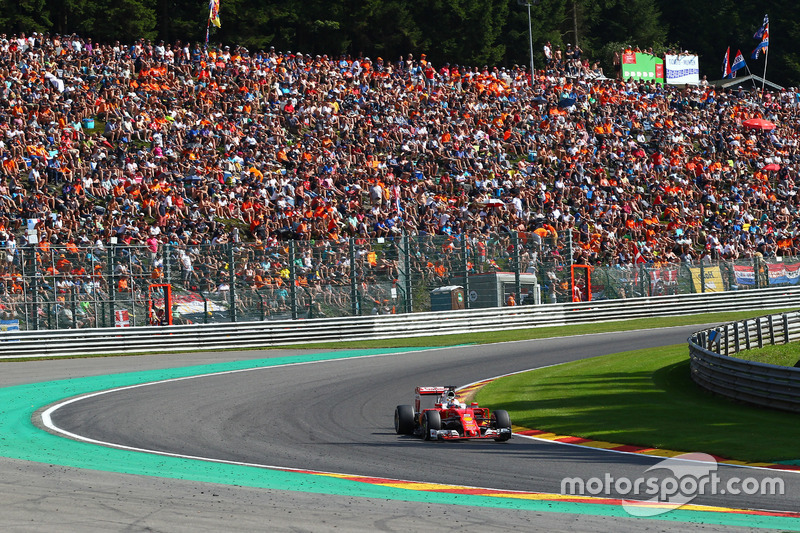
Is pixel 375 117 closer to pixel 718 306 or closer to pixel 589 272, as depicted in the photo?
pixel 589 272

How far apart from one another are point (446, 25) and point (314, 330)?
43.0m

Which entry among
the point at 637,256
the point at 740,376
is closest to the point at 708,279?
the point at 637,256

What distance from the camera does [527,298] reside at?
31344mm

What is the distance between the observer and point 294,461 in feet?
37.4

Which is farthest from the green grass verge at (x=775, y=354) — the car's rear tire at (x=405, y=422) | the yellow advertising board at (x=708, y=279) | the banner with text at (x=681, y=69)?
the banner with text at (x=681, y=69)

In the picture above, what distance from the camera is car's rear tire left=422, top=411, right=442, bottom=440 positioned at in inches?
498

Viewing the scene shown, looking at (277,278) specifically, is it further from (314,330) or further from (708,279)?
(708,279)

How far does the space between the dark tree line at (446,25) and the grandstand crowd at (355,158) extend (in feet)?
63.0

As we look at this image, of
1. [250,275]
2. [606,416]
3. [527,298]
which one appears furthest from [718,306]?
[606,416]

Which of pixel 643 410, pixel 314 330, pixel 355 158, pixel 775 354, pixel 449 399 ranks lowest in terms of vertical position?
pixel 643 410

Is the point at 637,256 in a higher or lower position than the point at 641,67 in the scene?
lower

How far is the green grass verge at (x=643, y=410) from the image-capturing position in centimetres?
1187

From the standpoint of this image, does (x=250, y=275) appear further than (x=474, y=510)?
Yes

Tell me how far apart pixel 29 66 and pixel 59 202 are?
6.74m
